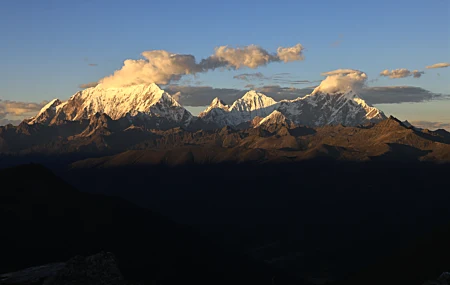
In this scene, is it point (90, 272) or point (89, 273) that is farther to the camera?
point (90, 272)

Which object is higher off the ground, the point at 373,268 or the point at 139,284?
the point at 139,284

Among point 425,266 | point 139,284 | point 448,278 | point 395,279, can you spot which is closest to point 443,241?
point 425,266

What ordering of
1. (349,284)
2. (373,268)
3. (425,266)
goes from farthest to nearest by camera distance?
1. (373,268)
2. (425,266)
3. (349,284)

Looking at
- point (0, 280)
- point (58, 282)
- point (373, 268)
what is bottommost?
point (373, 268)

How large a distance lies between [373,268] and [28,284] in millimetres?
123377

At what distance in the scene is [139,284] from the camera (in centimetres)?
8762

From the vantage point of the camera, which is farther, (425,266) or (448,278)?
(425,266)

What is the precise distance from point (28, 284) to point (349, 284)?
93040mm

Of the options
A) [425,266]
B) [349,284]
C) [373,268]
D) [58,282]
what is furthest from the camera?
[373,268]

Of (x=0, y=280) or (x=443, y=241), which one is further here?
(x=443, y=241)

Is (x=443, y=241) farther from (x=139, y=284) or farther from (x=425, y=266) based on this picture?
(x=139, y=284)

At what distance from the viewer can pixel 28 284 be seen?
9612 cm

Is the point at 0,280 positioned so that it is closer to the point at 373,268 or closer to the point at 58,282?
the point at 58,282

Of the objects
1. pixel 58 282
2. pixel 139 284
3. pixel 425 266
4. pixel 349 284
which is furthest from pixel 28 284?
pixel 425 266
